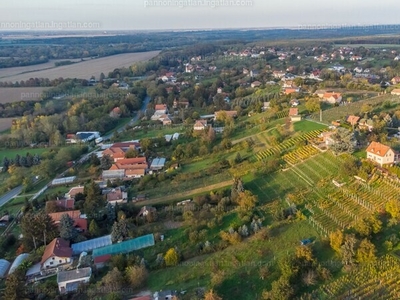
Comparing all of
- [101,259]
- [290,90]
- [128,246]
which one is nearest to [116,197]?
[128,246]

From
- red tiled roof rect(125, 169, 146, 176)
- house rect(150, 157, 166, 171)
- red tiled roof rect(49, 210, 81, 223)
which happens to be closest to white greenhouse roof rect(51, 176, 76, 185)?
red tiled roof rect(125, 169, 146, 176)

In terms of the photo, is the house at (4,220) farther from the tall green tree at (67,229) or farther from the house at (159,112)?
the house at (159,112)

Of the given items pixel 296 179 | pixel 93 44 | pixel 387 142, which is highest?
pixel 387 142

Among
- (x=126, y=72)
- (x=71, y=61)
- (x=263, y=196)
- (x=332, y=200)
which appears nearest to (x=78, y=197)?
(x=263, y=196)

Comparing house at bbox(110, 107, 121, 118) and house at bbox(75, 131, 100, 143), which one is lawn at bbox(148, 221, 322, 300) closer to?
house at bbox(75, 131, 100, 143)

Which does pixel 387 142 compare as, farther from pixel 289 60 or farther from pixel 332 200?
pixel 289 60

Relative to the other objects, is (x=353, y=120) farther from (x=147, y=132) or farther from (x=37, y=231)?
(x=37, y=231)
